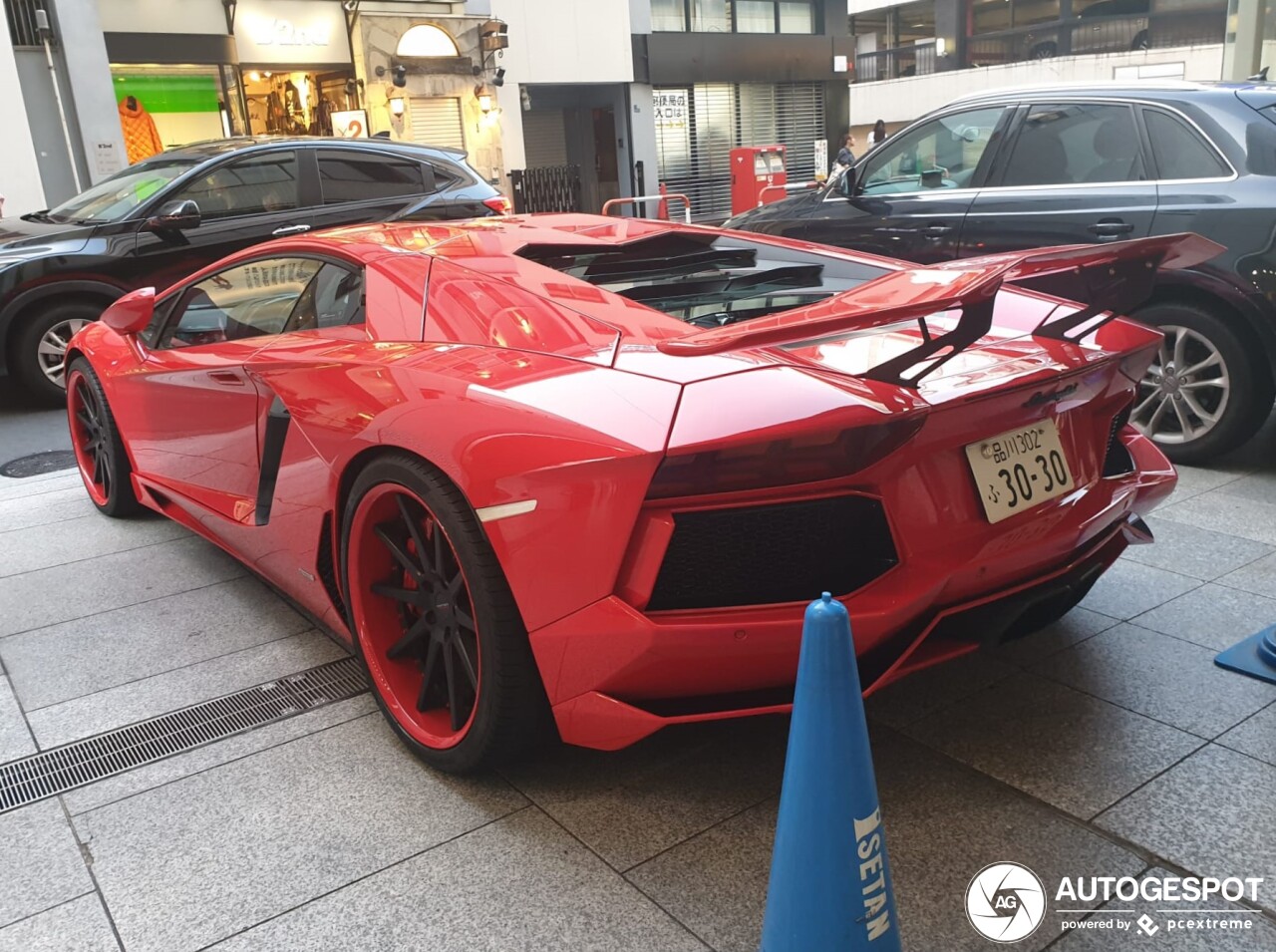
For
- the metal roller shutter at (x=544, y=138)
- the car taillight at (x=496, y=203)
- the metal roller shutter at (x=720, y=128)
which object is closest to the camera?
the car taillight at (x=496, y=203)

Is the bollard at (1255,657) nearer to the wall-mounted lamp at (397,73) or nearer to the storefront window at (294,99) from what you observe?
the storefront window at (294,99)

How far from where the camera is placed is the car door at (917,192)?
5.65 metres

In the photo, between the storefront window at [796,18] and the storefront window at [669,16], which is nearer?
the storefront window at [669,16]

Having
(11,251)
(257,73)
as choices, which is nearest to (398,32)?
(257,73)

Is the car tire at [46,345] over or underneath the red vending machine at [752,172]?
underneath

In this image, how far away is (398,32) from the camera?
18016 mm

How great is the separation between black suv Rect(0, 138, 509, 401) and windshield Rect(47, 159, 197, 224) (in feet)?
0.04

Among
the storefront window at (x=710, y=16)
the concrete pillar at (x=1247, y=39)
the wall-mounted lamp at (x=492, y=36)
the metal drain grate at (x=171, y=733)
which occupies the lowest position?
the metal drain grate at (x=171, y=733)

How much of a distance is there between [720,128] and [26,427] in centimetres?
1976

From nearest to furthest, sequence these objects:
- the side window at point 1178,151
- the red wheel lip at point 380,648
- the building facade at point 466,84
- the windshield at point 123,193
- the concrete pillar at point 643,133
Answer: the red wheel lip at point 380,648 < the side window at point 1178,151 < the windshield at point 123,193 < the building facade at point 466,84 < the concrete pillar at point 643,133

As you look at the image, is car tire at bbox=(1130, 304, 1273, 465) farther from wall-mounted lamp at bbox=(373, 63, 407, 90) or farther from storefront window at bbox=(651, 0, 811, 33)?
storefront window at bbox=(651, 0, 811, 33)

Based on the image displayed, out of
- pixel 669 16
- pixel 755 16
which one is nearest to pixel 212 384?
pixel 669 16

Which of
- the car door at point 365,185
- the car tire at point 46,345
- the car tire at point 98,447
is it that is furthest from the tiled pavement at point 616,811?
the car door at point 365,185

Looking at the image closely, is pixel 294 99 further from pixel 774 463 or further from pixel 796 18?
pixel 774 463
